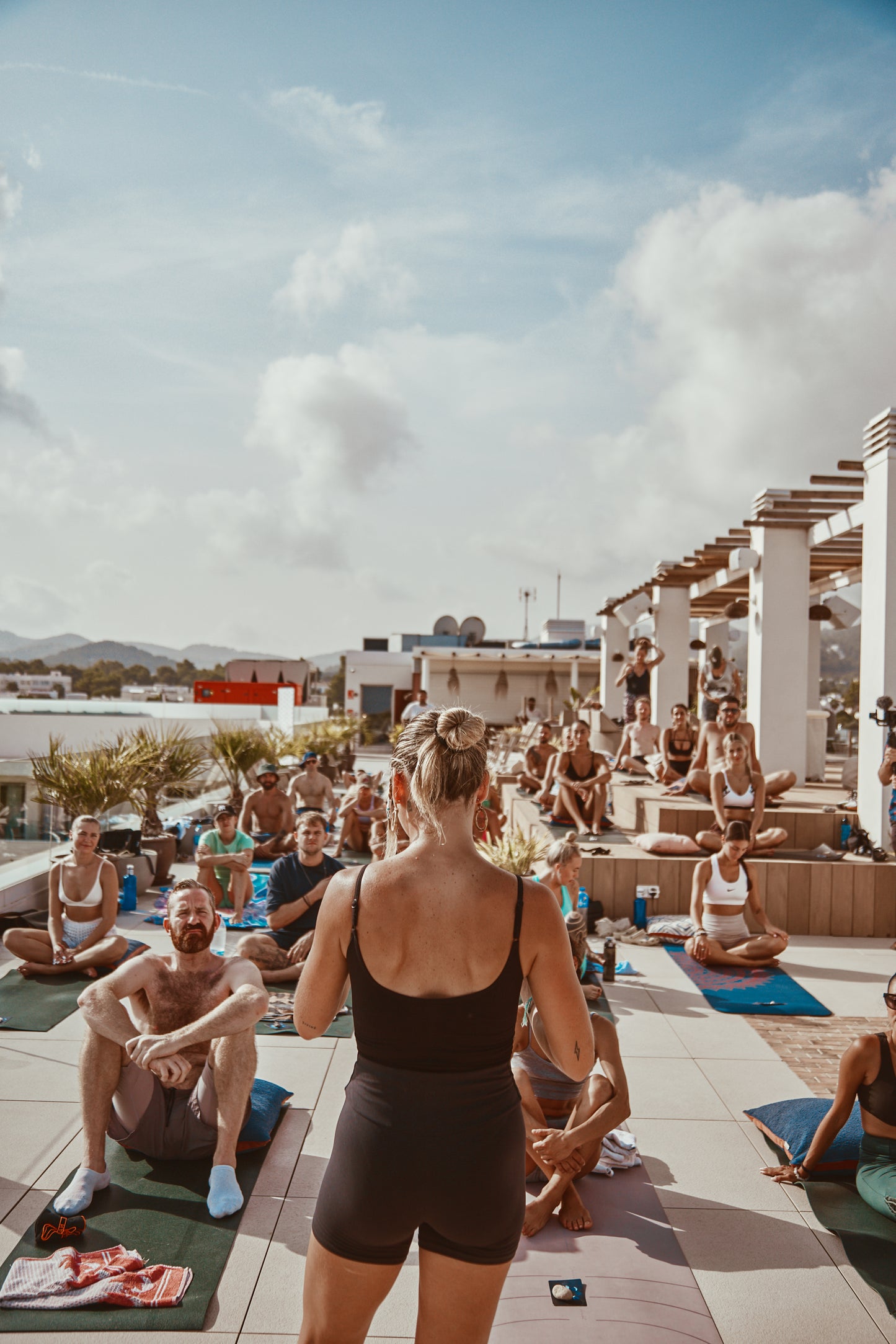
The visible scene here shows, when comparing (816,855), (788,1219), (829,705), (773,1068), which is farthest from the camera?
(829,705)

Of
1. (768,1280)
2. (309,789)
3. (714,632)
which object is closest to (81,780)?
(309,789)

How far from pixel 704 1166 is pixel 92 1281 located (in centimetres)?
221

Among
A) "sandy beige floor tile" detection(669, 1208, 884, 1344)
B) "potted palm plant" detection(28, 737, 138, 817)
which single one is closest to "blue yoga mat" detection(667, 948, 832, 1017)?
"sandy beige floor tile" detection(669, 1208, 884, 1344)

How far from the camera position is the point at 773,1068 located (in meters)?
4.32

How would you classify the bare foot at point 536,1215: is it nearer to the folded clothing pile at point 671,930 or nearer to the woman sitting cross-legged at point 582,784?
the folded clothing pile at point 671,930

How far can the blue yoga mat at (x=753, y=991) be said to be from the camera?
17.0 feet

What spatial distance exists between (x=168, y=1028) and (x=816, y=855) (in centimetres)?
624

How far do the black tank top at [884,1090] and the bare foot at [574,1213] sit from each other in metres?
1.03

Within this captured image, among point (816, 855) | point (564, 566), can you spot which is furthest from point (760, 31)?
point (564, 566)

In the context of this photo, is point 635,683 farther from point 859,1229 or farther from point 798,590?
point 859,1229

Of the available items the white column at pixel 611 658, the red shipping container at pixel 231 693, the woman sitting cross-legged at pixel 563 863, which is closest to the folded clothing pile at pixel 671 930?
the woman sitting cross-legged at pixel 563 863

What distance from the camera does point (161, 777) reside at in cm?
967

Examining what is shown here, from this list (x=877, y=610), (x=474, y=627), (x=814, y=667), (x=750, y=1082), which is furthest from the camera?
(x=474, y=627)

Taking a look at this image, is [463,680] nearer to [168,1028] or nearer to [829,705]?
[829,705]
